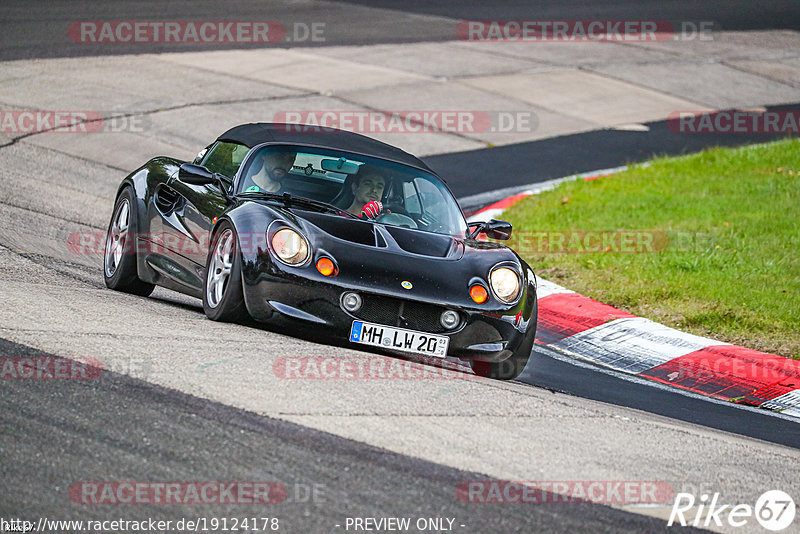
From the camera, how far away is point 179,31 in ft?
73.9

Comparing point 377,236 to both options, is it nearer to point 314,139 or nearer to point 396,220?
point 396,220

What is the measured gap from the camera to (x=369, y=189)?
762cm

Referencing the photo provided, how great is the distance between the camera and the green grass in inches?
356

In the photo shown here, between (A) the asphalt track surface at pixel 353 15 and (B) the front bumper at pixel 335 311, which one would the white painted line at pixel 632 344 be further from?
(A) the asphalt track surface at pixel 353 15

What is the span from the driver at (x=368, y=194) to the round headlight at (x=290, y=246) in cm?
89

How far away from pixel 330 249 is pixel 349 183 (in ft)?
3.63

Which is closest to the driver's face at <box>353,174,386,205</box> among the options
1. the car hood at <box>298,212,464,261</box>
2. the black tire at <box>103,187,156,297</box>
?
the car hood at <box>298,212,464,261</box>

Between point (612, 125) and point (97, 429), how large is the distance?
15.0 m

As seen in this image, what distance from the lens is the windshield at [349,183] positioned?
7508 millimetres

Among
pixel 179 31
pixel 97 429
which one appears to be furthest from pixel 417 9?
pixel 97 429

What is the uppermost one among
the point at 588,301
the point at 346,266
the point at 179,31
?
the point at 179,31

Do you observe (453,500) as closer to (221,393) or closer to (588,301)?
(221,393)

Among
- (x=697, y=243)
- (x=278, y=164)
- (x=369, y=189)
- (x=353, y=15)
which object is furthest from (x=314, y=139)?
(x=353, y=15)

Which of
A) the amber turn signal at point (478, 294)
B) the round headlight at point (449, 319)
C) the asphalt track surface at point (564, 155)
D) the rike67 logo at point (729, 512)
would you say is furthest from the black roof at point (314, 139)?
the asphalt track surface at point (564, 155)
